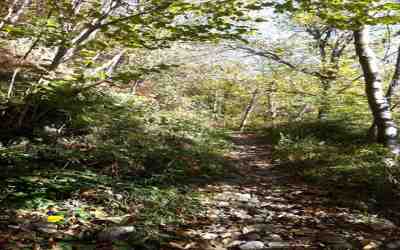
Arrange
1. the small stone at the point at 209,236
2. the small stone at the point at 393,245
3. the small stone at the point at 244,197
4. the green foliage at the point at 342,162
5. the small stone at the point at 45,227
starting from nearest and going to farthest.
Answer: the small stone at the point at 45,227 → the small stone at the point at 393,245 → the small stone at the point at 209,236 → the small stone at the point at 244,197 → the green foliage at the point at 342,162

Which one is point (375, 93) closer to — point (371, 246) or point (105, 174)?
point (371, 246)

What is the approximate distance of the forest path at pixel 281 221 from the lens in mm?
3746

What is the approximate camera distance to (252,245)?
3617 millimetres

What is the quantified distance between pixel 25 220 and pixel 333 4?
4.80m

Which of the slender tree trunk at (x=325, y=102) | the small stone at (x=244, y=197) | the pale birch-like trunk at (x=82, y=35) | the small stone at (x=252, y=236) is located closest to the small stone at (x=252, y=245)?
the small stone at (x=252, y=236)

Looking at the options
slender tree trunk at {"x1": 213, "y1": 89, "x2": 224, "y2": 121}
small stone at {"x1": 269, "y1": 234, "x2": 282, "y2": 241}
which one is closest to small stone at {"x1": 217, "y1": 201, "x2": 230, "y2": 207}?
small stone at {"x1": 269, "y1": 234, "x2": 282, "y2": 241}

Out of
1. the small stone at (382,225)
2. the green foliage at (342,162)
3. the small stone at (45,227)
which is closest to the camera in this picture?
the small stone at (45,227)

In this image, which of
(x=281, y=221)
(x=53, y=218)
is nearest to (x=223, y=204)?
(x=281, y=221)

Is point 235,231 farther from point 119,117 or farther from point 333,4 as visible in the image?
point 119,117

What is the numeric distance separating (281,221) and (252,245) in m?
1.04

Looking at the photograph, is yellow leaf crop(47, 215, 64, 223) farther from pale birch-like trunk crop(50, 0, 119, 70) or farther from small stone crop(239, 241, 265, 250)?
pale birch-like trunk crop(50, 0, 119, 70)

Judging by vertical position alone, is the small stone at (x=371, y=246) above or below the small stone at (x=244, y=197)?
above

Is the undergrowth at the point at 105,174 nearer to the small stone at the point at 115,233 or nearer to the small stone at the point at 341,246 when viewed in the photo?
the small stone at the point at 115,233

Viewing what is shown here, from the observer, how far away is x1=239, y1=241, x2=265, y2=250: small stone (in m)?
3.56
